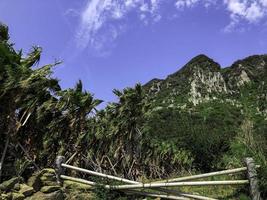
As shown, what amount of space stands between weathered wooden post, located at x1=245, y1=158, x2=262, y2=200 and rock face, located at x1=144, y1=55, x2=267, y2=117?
8004 cm

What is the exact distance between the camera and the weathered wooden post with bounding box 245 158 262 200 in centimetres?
1189

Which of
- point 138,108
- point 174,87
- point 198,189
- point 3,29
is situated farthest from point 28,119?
point 174,87

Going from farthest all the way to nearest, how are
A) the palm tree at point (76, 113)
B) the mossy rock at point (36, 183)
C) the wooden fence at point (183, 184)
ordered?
the palm tree at point (76, 113)
the mossy rock at point (36, 183)
the wooden fence at point (183, 184)

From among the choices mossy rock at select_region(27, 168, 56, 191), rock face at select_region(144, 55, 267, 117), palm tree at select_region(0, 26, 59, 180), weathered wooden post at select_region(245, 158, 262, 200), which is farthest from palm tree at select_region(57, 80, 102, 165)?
rock face at select_region(144, 55, 267, 117)

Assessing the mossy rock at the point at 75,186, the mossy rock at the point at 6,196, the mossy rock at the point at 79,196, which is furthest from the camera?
the mossy rock at the point at 75,186

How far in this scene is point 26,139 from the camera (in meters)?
18.7

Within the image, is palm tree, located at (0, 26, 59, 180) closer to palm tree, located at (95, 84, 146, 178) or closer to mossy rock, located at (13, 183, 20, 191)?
mossy rock, located at (13, 183, 20, 191)

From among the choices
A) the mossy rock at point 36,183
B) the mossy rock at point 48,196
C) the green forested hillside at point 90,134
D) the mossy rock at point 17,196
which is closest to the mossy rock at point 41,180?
the mossy rock at point 36,183

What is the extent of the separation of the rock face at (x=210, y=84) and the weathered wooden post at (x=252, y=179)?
80.0 metres

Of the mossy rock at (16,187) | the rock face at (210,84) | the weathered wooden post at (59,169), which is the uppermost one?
the rock face at (210,84)

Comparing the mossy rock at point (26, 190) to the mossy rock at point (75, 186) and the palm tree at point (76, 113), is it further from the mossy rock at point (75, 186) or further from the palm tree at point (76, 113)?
the palm tree at point (76, 113)

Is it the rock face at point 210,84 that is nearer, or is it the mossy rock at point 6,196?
the mossy rock at point 6,196

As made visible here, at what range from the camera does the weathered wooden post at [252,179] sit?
11.9 metres

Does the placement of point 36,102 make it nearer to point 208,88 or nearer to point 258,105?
point 258,105
